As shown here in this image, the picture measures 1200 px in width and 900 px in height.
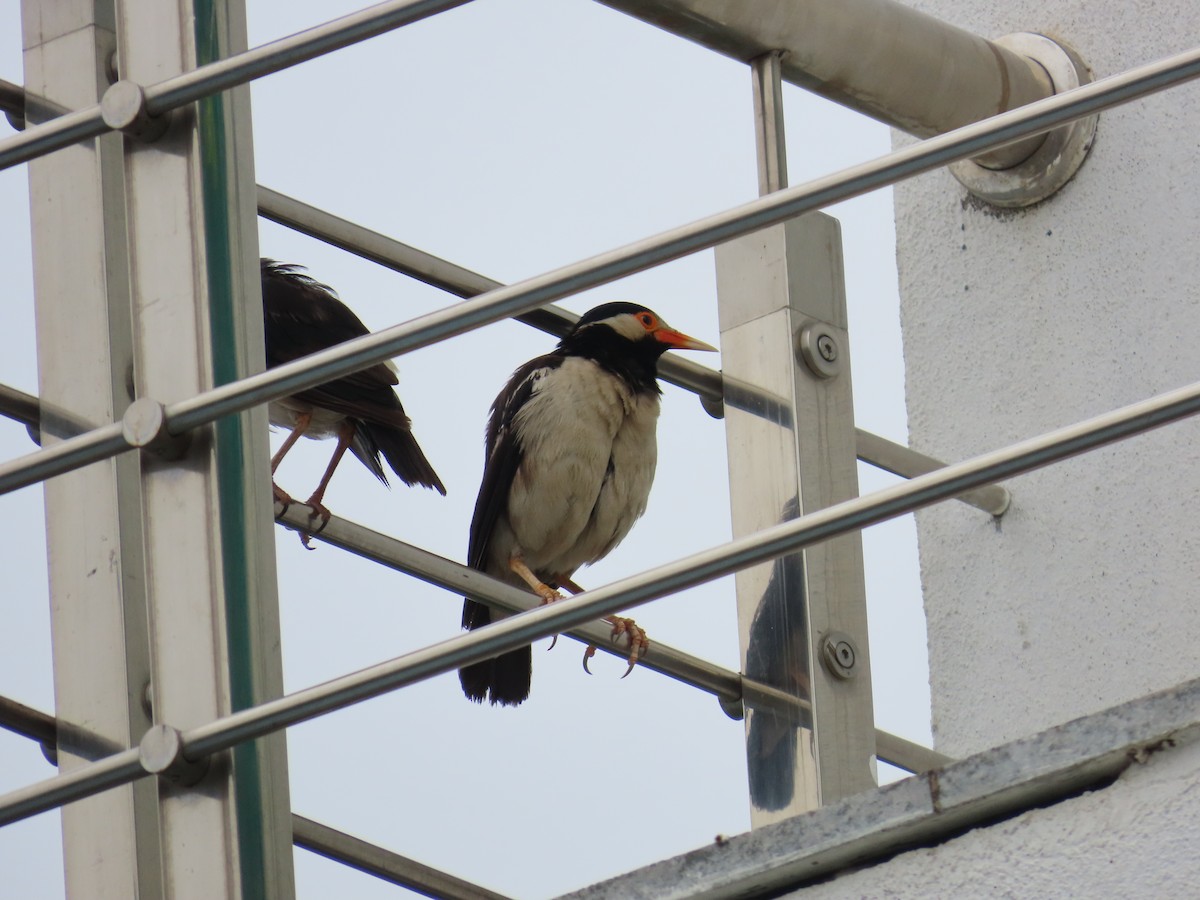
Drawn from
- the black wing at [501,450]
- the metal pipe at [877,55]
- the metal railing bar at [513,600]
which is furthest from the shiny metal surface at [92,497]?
the black wing at [501,450]

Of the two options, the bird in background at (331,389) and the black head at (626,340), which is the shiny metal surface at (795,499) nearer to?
the black head at (626,340)

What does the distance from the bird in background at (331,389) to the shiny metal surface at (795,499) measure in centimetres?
195

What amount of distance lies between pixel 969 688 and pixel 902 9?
4.80ft

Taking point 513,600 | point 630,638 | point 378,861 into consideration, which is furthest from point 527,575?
point 378,861

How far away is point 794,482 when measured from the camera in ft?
10.7

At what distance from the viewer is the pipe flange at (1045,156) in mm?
→ 4484

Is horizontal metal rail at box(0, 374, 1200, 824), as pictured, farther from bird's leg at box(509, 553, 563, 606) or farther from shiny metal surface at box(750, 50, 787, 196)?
bird's leg at box(509, 553, 563, 606)

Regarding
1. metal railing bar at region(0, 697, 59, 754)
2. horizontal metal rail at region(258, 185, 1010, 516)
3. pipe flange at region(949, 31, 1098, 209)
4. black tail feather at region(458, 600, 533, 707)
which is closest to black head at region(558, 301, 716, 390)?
black tail feather at region(458, 600, 533, 707)

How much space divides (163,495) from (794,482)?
57.1 inches

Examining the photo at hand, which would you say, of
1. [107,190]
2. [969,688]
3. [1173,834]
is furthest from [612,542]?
[1173,834]

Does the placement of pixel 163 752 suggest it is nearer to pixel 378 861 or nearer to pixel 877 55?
pixel 378 861

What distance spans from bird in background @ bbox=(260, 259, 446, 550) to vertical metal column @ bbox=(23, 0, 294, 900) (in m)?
3.06

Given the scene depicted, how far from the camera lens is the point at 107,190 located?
7.15 feet

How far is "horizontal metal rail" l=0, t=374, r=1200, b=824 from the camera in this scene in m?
1.72
